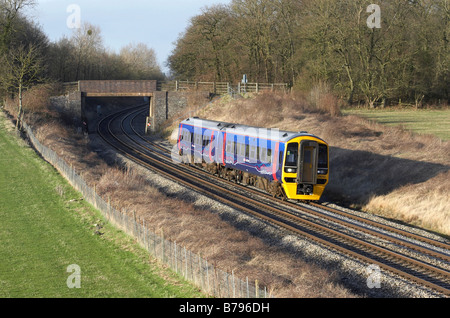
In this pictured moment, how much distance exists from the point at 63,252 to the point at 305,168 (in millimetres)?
10647

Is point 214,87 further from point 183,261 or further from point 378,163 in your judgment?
point 183,261

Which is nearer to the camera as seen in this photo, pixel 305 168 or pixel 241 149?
pixel 305 168

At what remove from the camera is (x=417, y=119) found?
43.1 m

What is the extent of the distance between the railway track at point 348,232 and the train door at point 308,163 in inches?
46.7

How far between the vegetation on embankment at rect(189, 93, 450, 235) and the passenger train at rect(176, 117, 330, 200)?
121 inches

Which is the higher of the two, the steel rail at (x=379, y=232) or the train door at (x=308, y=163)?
the train door at (x=308, y=163)

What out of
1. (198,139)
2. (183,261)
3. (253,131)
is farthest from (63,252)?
(198,139)

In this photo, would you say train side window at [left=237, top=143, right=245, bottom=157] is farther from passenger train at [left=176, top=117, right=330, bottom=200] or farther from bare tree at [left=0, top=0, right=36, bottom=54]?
bare tree at [left=0, top=0, right=36, bottom=54]

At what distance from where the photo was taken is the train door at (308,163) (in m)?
22.1

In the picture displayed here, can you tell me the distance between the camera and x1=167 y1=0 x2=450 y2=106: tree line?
48.0 metres

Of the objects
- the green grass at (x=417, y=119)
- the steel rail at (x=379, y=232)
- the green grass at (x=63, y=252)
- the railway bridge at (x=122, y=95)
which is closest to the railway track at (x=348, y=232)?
the steel rail at (x=379, y=232)

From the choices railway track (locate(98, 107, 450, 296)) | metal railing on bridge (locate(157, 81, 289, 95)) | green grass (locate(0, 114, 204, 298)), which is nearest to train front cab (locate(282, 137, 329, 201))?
railway track (locate(98, 107, 450, 296))

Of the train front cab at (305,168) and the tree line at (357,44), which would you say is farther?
the tree line at (357,44)

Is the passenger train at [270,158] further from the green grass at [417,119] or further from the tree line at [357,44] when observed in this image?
the tree line at [357,44]
